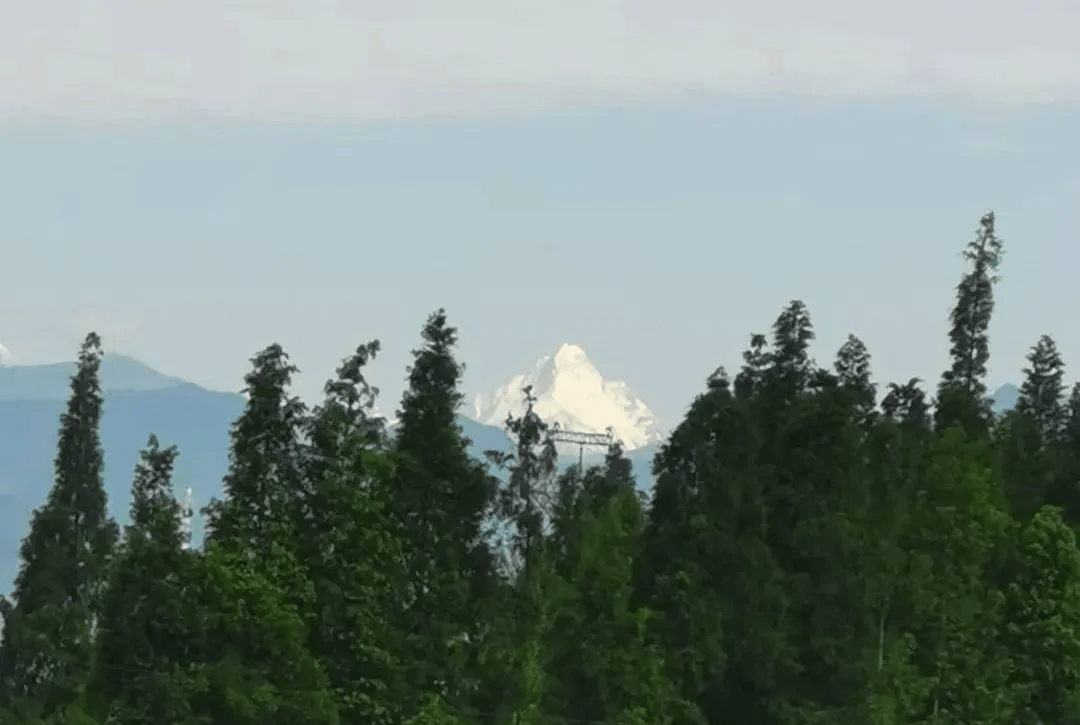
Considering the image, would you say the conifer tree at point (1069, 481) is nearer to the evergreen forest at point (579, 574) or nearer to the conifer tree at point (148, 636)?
the evergreen forest at point (579, 574)

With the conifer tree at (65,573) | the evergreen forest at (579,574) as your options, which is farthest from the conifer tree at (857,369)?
the conifer tree at (65,573)

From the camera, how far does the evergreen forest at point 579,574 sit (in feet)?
180

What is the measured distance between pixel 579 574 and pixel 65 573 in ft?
63.0

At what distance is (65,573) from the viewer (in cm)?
7906

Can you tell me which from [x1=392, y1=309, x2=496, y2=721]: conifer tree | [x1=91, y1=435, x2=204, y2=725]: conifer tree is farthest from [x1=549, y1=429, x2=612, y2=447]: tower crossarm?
[x1=91, y1=435, x2=204, y2=725]: conifer tree

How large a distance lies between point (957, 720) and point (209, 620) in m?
25.4

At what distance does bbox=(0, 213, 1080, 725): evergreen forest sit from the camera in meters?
54.9

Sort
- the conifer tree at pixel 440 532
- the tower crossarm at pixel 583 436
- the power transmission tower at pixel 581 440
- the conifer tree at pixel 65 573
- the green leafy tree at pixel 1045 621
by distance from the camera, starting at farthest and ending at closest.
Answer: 1. the tower crossarm at pixel 583 436
2. the power transmission tower at pixel 581 440
3. the conifer tree at pixel 65 573
4. the green leafy tree at pixel 1045 621
5. the conifer tree at pixel 440 532

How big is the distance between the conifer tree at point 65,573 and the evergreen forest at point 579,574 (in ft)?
0.40

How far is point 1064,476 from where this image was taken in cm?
8238

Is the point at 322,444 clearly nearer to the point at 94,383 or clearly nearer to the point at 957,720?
the point at 957,720

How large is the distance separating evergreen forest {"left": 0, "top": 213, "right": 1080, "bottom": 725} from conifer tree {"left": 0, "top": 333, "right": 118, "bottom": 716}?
0.12 metres

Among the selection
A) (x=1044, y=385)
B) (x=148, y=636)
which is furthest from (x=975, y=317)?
(x=148, y=636)

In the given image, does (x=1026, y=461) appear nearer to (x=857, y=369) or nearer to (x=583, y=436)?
(x=857, y=369)
